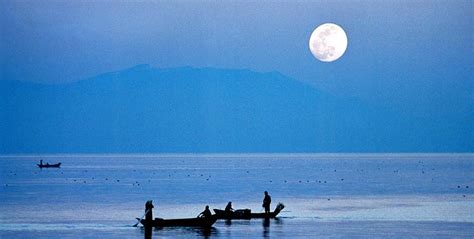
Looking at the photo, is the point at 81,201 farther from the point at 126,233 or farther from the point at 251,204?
the point at 126,233

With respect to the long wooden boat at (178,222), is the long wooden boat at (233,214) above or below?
above

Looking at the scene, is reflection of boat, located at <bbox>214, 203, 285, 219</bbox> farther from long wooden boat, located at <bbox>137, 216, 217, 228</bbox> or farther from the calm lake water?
long wooden boat, located at <bbox>137, 216, 217, 228</bbox>

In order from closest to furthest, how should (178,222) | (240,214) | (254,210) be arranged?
(178,222) < (240,214) < (254,210)

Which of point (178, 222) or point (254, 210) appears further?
point (254, 210)

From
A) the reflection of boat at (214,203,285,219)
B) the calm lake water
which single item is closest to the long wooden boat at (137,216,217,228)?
the calm lake water

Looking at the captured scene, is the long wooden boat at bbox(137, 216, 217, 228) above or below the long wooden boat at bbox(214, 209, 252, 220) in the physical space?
below

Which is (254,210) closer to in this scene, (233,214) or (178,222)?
(233,214)

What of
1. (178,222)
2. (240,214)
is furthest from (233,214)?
(178,222)

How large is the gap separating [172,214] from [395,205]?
1506cm

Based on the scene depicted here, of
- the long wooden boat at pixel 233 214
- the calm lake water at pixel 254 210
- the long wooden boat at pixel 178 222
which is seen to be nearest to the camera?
the calm lake water at pixel 254 210

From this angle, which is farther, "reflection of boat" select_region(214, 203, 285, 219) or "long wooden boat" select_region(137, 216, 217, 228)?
"reflection of boat" select_region(214, 203, 285, 219)

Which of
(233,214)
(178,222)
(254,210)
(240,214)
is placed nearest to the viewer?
(178,222)

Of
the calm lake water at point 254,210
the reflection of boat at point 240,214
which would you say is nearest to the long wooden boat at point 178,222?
the calm lake water at point 254,210

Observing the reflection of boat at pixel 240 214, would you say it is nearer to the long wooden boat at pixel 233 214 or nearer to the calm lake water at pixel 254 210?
the long wooden boat at pixel 233 214
